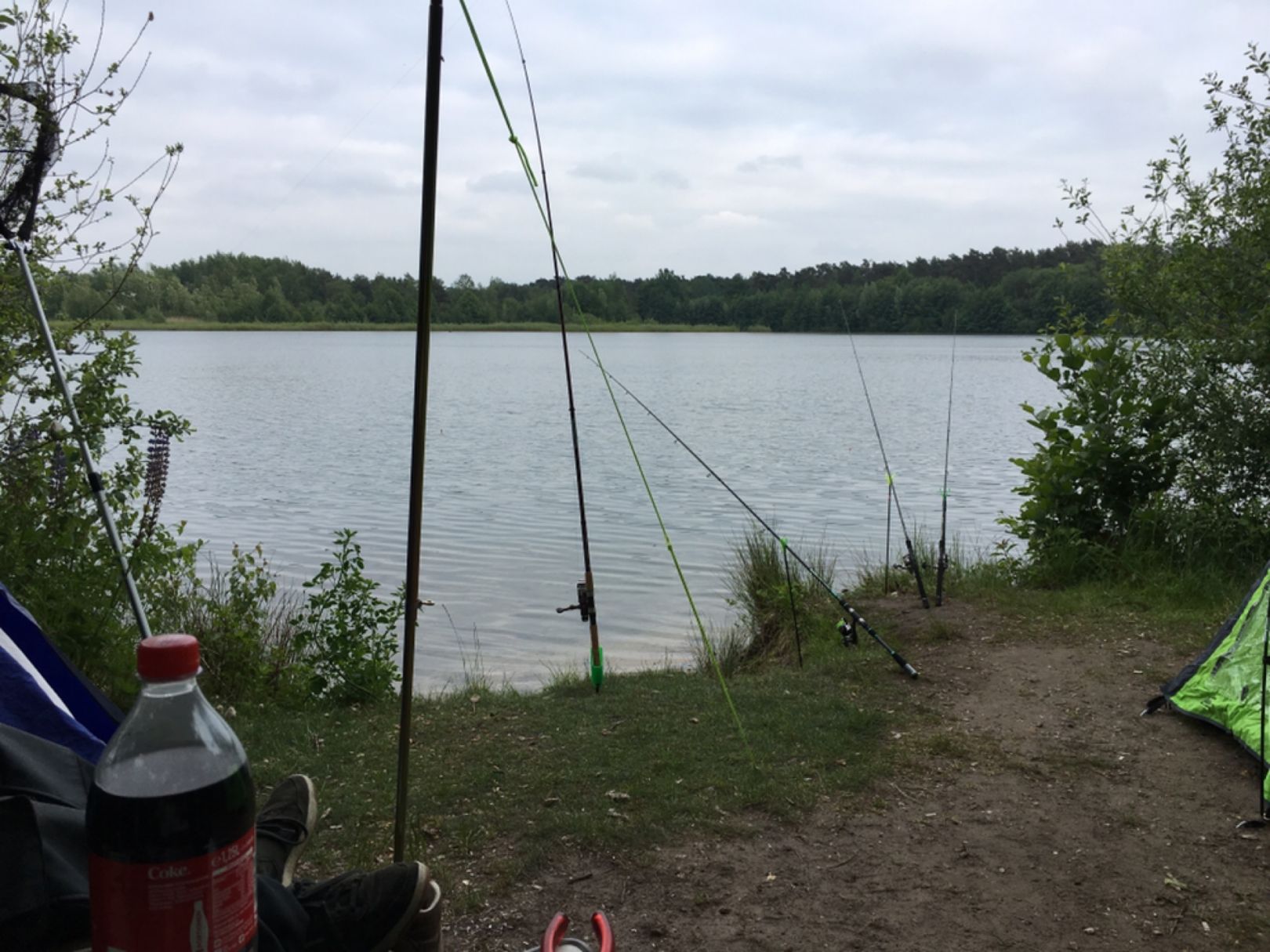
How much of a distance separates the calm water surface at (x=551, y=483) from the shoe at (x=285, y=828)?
4321mm

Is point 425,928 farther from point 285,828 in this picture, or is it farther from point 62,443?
point 62,443

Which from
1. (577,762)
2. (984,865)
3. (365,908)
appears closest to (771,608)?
(577,762)

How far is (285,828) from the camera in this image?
8.12ft

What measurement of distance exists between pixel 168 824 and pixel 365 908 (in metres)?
0.80

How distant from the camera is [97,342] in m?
4.98

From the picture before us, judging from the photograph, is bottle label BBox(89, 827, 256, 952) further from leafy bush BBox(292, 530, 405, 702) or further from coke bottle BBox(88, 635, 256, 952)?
leafy bush BBox(292, 530, 405, 702)

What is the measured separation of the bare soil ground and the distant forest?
1.88 m

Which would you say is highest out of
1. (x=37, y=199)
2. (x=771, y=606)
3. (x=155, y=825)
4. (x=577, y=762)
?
(x=37, y=199)

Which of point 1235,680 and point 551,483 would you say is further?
point 551,483

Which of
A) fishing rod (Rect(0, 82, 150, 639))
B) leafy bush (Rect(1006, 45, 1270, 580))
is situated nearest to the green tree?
fishing rod (Rect(0, 82, 150, 639))

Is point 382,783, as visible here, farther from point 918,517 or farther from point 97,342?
point 918,517

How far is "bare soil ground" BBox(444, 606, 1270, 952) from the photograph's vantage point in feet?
9.59

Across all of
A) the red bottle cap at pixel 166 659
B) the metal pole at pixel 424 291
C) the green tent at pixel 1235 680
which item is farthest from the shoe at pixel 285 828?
the green tent at pixel 1235 680

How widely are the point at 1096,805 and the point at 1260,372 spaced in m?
4.36
